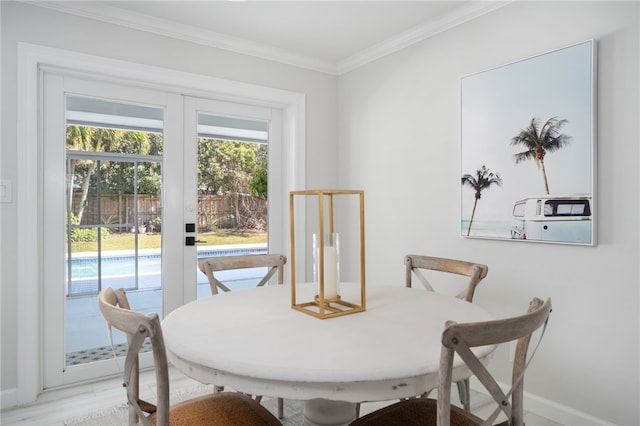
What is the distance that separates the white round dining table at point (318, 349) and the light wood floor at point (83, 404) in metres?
1.14

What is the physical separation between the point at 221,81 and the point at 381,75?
4.06 ft

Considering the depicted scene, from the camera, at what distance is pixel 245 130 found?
331 cm

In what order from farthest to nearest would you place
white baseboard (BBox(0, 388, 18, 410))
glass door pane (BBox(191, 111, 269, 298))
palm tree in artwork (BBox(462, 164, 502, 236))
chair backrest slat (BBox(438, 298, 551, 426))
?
glass door pane (BBox(191, 111, 269, 298)) → palm tree in artwork (BBox(462, 164, 502, 236)) → white baseboard (BBox(0, 388, 18, 410)) → chair backrest slat (BBox(438, 298, 551, 426))

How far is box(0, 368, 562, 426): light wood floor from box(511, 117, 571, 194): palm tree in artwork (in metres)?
1.30

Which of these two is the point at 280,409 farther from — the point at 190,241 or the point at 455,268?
the point at 190,241

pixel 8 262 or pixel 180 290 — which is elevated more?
pixel 8 262

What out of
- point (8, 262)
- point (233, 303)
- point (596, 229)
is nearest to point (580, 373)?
point (596, 229)

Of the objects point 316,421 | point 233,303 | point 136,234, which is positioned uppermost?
point 136,234

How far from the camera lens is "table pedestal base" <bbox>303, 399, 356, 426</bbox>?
53.1 inches

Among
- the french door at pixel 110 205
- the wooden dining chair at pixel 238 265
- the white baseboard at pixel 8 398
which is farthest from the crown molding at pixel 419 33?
the white baseboard at pixel 8 398

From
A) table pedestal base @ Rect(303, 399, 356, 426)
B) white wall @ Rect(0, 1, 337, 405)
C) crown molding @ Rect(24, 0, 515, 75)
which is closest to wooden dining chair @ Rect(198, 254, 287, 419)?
table pedestal base @ Rect(303, 399, 356, 426)

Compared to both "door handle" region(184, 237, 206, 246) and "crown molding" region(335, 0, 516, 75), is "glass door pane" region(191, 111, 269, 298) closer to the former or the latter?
"door handle" region(184, 237, 206, 246)

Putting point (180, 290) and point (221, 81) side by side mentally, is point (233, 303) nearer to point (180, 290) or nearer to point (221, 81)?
point (180, 290)

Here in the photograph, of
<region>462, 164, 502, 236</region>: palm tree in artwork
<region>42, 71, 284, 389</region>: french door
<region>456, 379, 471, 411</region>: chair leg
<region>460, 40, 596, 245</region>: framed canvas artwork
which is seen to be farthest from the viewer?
<region>42, 71, 284, 389</region>: french door
